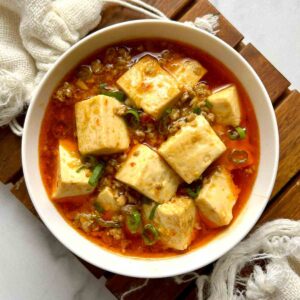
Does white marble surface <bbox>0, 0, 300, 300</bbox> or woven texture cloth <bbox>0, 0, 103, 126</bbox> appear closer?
woven texture cloth <bbox>0, 0, 103, 126</bbox>

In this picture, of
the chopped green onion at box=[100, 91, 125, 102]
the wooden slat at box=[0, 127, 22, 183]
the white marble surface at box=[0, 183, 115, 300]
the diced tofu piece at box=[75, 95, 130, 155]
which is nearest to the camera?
the diced tofu piece at box=[75, 95, 130, 155]

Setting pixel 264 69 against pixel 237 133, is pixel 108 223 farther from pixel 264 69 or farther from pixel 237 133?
pixel 264 69

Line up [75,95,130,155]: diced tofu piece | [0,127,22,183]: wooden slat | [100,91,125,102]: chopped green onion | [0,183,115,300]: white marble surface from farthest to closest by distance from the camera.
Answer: [0,183,115,300]: white marble surface, [0,127,22,183]: wooden slat, [100,91,125,102]: chopped green onion, [75,95,130,155]: diced tofu piece

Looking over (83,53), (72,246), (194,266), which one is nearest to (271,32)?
(83,53)

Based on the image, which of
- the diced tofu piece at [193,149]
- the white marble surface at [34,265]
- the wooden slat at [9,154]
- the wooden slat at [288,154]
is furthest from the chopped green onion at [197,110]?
the white marble surface at [34,265]

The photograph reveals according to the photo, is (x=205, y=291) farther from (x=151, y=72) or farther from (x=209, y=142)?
(x=151, y=72)

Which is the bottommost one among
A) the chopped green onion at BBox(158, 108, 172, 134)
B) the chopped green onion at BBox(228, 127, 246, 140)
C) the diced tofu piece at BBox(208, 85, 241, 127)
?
the chopped green onion at BBox(158, 108, 172, 134)

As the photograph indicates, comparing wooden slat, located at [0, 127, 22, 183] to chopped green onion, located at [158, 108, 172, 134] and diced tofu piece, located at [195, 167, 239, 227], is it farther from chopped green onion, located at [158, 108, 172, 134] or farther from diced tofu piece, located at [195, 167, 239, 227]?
diced tofu piece, located at [195, 167, 239, 227]

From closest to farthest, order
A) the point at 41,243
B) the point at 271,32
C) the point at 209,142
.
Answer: the point at 209,142 < the point at 41,243 < the point at 271,32

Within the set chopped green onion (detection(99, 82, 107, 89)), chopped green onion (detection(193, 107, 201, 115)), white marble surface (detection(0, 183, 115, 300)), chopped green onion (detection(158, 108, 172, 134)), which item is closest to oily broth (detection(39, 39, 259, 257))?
chopped green onion (detection(99, 82, 107, 89))
